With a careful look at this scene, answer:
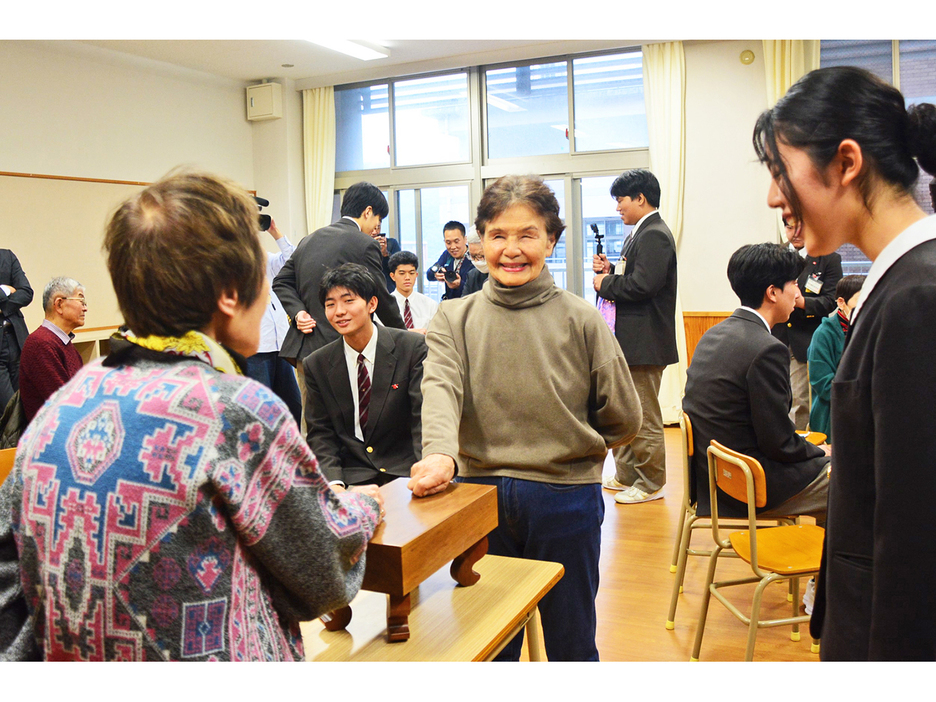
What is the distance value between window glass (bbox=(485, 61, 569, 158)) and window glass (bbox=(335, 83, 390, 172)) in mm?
1138

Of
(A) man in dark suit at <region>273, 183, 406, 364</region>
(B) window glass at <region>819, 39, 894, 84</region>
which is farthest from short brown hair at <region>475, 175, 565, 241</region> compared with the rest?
(B) window glass at <region>819, 39, 894, 84</region>

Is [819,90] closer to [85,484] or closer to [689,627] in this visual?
[85,484]

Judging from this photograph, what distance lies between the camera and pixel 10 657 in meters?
0.92

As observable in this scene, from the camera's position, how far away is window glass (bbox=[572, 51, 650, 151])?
647 centimetres

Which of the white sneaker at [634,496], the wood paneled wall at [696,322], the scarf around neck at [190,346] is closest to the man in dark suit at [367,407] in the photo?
the scarf around neck at [190,346]

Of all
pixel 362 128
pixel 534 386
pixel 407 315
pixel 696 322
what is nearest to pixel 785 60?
pixel 696 322

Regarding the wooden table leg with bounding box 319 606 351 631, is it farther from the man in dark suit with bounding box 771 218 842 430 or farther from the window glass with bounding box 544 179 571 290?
the window glass with bounding box 544 179 571 290

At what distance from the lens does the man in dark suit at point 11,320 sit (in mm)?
4785

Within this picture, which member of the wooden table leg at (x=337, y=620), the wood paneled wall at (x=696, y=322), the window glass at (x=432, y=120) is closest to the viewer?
the wooden table leg at (x=337, y=620)

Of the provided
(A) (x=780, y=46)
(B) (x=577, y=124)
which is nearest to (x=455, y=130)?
(B) (x=577, y=124)

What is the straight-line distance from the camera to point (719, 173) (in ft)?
20.1

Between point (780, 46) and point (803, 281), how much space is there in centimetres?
207

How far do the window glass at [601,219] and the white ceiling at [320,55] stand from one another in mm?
1151

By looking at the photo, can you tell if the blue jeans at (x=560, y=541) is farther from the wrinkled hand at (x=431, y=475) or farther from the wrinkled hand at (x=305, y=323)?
the wrinkled hand at (x=305, y=323)
